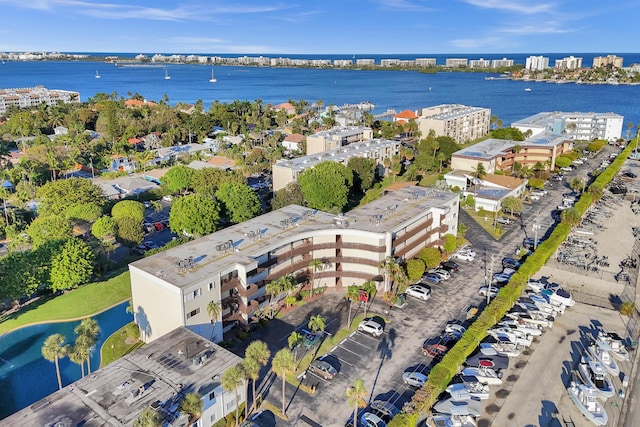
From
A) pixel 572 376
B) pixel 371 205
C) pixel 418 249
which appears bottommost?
pixel 572 376

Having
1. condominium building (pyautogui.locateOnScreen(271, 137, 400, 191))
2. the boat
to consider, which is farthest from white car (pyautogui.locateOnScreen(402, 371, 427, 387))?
condominium building (pyautogui.locateOnScreen(271, 137, 400, 191))

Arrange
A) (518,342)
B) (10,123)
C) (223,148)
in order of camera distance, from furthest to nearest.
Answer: (10,123)
(223,148)
(518,342)

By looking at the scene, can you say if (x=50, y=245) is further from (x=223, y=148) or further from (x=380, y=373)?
(x=223, y=148)

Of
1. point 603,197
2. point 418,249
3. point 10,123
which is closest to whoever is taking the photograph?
point 418,249

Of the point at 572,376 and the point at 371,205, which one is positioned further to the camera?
the point at 371,205

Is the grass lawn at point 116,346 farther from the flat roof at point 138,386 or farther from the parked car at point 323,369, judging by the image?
the parked car at point 323,369

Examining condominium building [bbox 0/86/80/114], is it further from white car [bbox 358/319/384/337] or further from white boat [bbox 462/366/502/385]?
white boat [bbox 462/366/502/385]

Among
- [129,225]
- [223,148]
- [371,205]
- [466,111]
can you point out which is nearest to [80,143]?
[223,148]
